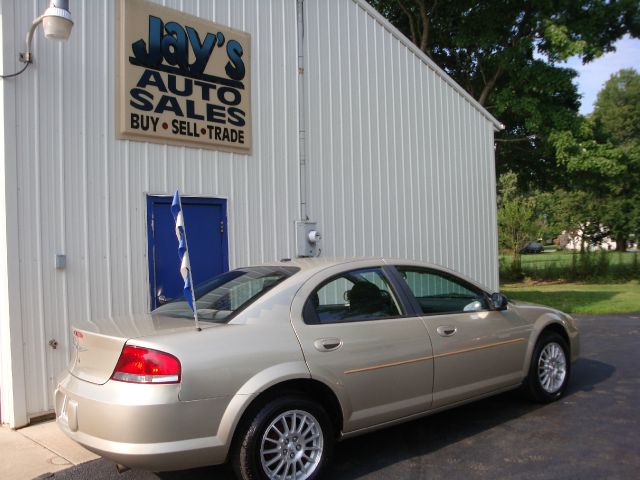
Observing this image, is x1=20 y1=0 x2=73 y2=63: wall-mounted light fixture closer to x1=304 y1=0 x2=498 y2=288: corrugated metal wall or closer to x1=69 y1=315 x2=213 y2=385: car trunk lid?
x1=69 y1=315 x2=213 y2=385: car trunk lid

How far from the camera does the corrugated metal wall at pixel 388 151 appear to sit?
855 centimetres

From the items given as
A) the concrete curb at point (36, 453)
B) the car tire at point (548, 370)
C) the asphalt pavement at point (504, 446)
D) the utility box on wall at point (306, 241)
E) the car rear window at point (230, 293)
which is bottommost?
the concrete curb at point (36, 453)

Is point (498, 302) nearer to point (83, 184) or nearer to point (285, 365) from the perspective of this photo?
point (285, 365)

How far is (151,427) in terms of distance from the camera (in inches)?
124

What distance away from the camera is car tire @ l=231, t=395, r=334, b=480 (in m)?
3.41

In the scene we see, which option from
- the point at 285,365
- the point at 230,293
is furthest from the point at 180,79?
the point at 285,365

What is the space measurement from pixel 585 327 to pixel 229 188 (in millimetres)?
7406

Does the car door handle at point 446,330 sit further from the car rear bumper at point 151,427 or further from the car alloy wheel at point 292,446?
the car rear bumper at point 151,427

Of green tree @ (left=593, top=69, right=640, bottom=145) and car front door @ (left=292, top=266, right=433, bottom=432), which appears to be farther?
green tree @ (left=593, top=69, right=640, bottom=145)

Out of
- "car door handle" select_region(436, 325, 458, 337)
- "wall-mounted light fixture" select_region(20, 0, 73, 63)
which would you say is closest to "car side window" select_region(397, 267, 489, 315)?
"car door handle" select_region(436, 325, 458, 337)

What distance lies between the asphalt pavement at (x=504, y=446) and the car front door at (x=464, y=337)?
1.20ft

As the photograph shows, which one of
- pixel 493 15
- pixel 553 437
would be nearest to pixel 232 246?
pixel 553 437

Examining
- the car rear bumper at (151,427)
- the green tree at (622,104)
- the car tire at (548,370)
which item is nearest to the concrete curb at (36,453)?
the car rear bumper at (151,427)

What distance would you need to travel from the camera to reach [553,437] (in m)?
4.55
